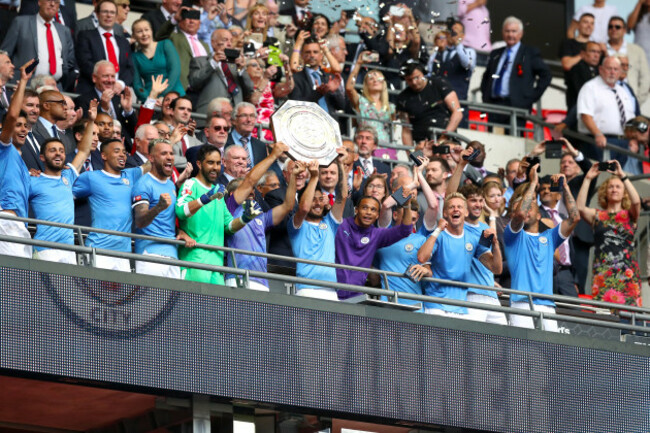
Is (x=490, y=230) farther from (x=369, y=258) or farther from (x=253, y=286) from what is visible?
(x=253, y=286)

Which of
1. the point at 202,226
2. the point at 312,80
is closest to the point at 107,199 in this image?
the point at 202,226

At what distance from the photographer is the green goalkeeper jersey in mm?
11531

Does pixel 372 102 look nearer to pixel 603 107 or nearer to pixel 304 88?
pixel 304 88

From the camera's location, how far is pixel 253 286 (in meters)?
11.7

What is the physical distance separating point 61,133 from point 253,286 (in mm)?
2231

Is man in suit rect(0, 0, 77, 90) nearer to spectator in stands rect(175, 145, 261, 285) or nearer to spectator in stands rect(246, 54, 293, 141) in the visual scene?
spectator in stands rect(246, 54, 293, 141)

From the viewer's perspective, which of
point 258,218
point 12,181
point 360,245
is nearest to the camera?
point 12,181

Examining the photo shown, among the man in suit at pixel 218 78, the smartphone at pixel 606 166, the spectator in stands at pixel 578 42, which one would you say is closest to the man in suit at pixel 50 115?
the man in suit at pixel 218 78

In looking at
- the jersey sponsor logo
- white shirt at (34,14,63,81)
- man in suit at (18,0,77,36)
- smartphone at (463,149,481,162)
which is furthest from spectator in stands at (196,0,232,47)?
the jersey sponsor logo

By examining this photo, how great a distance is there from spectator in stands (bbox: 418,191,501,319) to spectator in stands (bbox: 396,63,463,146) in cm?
374

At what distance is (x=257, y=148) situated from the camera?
13766 millimetres

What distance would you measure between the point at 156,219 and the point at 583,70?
7.83 meters

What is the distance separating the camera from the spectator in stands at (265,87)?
14633mm

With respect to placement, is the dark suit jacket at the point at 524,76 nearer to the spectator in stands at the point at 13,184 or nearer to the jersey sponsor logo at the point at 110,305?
the jersey sponsor logo at the point at 110,305
